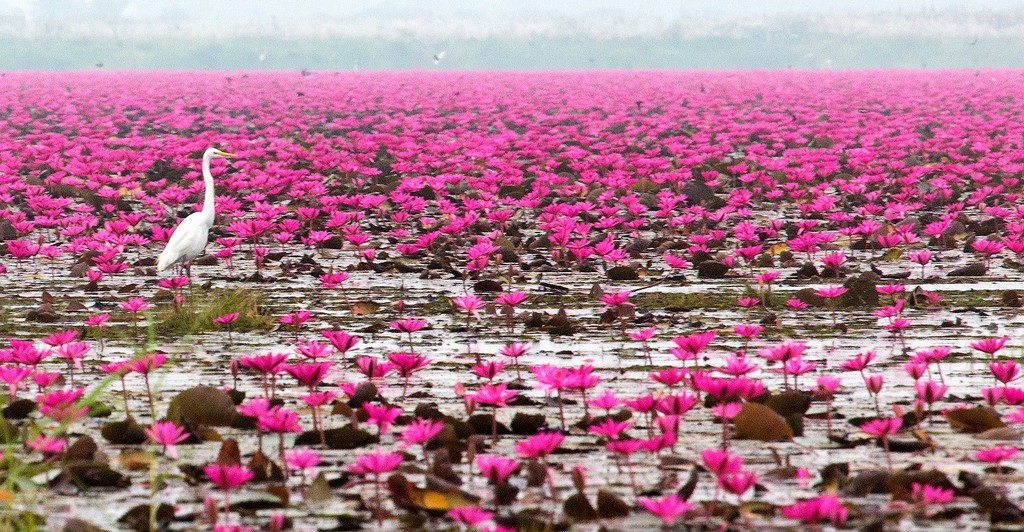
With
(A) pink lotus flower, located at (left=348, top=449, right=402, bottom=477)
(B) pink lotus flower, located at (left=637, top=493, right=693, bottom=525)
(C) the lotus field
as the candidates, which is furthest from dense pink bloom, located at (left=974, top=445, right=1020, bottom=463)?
(A) pink lotus flower, located at (left=348, top=449, right=402, bottom=477)

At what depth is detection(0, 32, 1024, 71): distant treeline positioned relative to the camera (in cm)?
5534

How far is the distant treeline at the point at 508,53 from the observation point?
182 ft

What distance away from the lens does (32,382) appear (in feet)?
15.2

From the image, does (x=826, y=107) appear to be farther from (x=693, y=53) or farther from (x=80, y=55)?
(x=80, y=55)

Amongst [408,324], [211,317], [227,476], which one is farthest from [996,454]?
[211,317]

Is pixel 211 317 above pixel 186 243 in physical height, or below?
below

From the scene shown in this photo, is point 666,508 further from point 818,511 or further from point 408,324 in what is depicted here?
point 408,324

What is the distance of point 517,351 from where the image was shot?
426 cm

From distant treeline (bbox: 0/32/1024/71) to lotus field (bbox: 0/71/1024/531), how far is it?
44264 millimetres

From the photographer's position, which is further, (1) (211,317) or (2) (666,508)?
(1) (211,317)

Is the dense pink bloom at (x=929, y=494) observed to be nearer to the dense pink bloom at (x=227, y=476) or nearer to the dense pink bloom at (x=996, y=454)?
the dense pink bloom at (x=996, y=454)

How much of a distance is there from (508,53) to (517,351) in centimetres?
5522

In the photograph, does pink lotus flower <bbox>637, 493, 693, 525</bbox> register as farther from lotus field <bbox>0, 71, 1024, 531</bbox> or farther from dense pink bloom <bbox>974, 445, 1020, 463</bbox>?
dense pink bloom <bbox>974, 445, 1020, 463</bbox>

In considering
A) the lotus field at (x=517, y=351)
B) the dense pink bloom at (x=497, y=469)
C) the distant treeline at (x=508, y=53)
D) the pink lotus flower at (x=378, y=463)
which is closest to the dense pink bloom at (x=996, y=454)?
the lotus field at (x=517, y=351)
